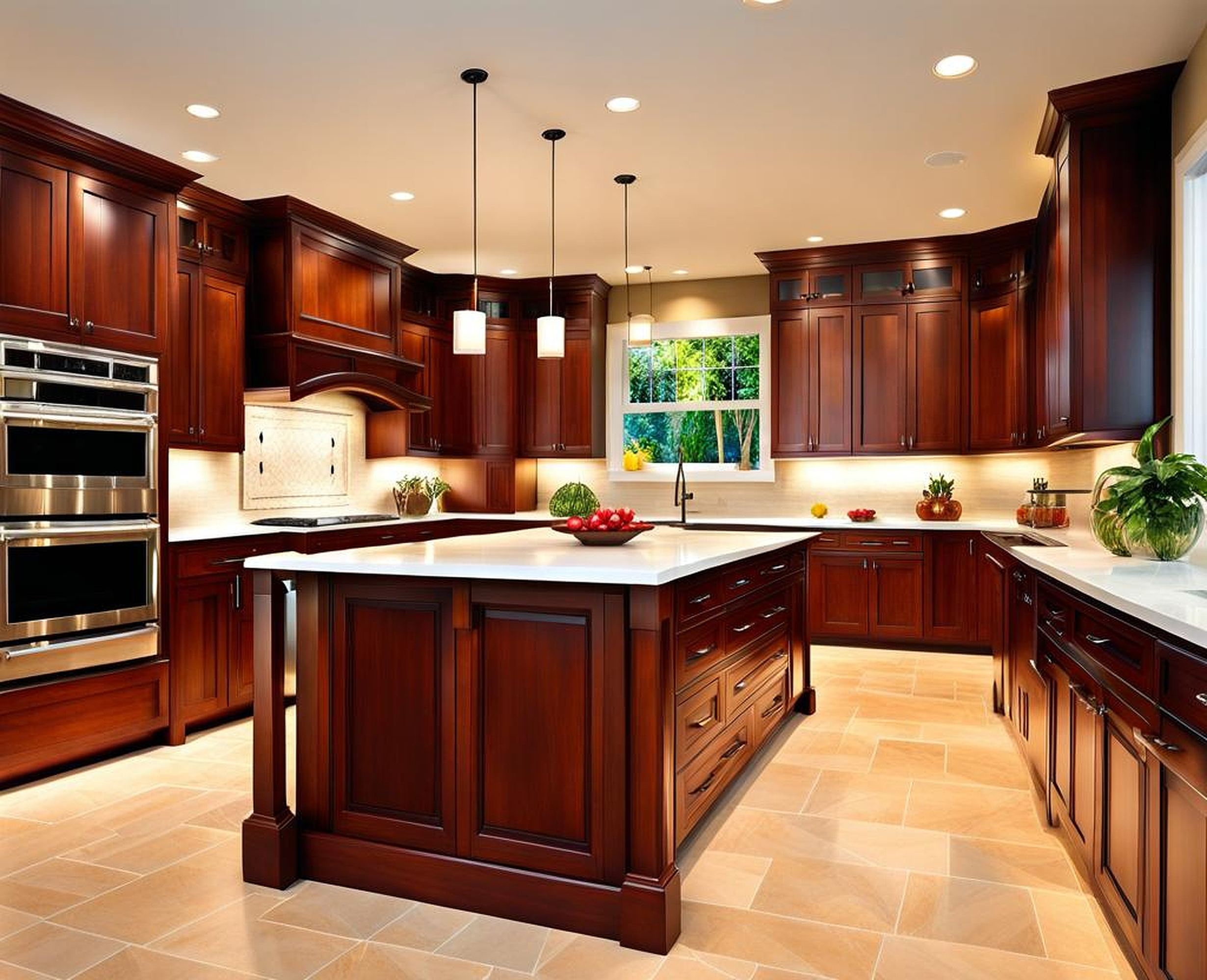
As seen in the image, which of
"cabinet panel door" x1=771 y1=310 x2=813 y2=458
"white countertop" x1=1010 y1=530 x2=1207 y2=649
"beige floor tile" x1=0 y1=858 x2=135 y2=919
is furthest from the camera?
"cabinet panel door" x1=771 y1=310 x2=813 y2=458

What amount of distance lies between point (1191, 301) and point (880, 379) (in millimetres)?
3094

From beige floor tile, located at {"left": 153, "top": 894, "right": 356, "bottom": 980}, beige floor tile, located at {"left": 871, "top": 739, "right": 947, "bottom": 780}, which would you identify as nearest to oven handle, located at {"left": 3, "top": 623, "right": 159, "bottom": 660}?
beige floor tile, located at {"left": 153, "top": 894, "right": 356, "bottom": 980}

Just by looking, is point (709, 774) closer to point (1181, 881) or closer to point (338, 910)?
point (338, 910)

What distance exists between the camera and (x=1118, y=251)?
3627 millimetres

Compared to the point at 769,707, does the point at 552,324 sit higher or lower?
higher

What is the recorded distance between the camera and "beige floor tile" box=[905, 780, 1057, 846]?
2959 millimetres

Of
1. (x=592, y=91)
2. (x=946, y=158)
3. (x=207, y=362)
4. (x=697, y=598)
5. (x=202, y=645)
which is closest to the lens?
(x=697, y=598)

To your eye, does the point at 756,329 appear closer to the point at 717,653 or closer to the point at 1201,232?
the point at 1201,232

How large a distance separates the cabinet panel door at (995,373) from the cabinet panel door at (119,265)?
520cm

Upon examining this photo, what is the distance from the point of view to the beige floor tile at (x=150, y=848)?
9.00 feet

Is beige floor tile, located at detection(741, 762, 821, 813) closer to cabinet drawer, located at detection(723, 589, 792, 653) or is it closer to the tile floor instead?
the tile floor

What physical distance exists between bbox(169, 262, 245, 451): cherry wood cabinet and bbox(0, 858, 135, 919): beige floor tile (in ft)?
7.10

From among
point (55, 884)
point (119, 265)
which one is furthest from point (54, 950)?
point (119, 265)

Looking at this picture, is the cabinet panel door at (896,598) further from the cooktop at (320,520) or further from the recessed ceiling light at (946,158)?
the cooktop at (320,520)
